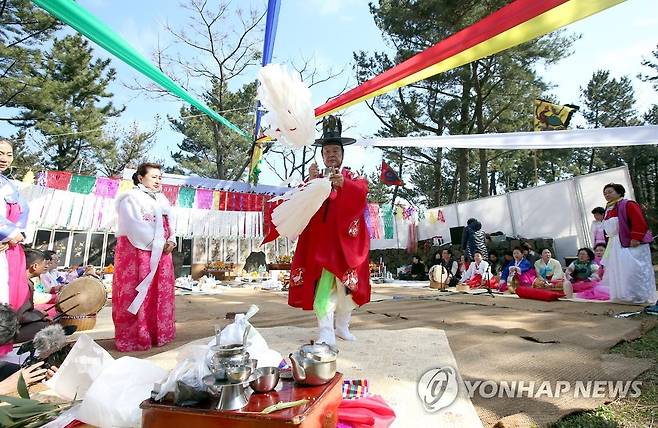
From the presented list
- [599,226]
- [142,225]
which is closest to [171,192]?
[142,225]

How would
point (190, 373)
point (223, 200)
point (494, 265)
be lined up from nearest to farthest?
point (190, 373)
point (494, 265)
point (223, 200)

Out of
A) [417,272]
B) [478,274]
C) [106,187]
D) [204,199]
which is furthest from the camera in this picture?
[204,199]

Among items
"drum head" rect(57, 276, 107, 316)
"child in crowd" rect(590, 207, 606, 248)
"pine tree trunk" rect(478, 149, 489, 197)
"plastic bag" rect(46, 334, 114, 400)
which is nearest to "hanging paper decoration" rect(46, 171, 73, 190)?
"drum head" rect(57, 276, 107, 316)

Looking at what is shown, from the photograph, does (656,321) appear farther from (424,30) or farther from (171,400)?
(424,30)

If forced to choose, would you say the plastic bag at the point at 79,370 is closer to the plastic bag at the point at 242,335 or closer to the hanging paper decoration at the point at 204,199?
the plastic bag at the point at 242,335

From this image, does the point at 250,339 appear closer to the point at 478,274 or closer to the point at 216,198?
the point at 478,274

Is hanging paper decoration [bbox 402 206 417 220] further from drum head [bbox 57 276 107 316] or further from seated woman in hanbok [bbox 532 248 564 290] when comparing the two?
drum head [bbox 57 276 107 316]

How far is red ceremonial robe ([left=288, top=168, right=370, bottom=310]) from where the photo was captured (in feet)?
10.4

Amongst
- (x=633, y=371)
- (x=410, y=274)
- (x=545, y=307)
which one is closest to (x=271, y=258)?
(x=410, y=274)

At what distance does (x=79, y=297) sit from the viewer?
169 inches

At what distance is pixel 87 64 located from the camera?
19.9m

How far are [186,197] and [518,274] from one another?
34.7 feet

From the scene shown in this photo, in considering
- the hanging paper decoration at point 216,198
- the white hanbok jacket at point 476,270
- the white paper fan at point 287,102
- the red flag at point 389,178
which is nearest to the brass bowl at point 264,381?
the white paper fan at point 287,102

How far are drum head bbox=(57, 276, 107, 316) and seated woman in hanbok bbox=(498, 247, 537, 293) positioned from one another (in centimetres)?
760
